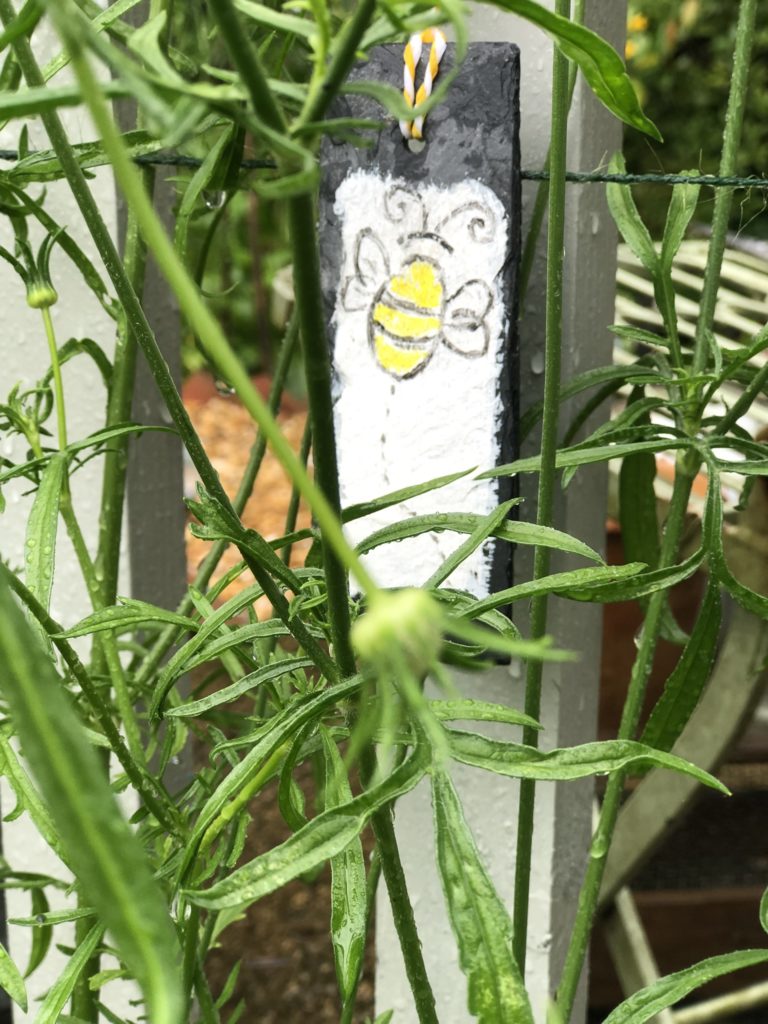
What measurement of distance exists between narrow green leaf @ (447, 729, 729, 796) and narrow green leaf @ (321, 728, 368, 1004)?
0.05 metres

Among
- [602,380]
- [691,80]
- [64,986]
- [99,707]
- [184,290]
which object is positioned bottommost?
[64,986]

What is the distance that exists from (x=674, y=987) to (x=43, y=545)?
1.11ft

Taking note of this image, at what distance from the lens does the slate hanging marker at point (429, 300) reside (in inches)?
23.7

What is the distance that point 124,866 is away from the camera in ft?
0.54

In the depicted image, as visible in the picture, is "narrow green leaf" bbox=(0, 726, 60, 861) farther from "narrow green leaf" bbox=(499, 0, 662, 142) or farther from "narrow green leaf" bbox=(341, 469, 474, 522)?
"narrow green leaf" bbox=(499, 0, 662, 142)

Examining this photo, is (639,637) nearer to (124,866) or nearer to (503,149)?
(503,149)

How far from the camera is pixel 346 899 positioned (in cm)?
41

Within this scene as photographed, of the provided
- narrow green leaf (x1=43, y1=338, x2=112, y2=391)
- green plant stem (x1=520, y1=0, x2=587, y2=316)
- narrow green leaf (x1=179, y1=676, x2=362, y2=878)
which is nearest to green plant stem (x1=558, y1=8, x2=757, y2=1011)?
green plant stem (x1=520, y1=0, x2=587, y2=316)

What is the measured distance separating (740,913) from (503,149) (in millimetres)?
1056

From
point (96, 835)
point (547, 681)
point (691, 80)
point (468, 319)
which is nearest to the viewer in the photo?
point (96, 835)

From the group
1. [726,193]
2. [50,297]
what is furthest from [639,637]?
[50,297]

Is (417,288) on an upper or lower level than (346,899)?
upper

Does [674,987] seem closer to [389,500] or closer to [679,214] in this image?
[389,500]

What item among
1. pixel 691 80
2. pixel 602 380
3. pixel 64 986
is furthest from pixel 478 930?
pixel 691 80
